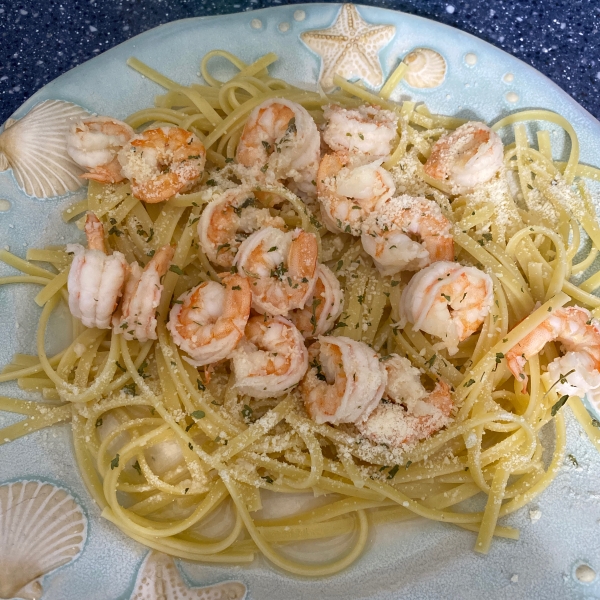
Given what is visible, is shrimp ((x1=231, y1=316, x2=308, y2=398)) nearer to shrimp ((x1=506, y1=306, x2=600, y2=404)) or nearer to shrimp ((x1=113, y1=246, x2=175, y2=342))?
shrimp ((x1=113, y1=246, x2=175, y2=342))

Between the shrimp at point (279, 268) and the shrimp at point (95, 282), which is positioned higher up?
the shrimp at point (279, 268)

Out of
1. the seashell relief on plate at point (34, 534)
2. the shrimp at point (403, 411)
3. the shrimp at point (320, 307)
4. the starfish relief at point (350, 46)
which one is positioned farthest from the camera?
the starfish relief at point (350, 46)

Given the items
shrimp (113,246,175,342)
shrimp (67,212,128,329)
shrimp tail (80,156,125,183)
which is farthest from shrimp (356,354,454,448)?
shrimp tail (80,156,125,183)

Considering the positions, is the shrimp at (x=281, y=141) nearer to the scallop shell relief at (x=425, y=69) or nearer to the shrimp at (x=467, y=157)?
the shrimp at (x=467, y=157)

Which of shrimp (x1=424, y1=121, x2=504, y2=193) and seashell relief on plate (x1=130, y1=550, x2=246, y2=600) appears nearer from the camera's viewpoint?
seashell relief on plate (x1=130, y1=550, x2=246, y2=600)

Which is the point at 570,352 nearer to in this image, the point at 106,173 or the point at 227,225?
the point at 227,225

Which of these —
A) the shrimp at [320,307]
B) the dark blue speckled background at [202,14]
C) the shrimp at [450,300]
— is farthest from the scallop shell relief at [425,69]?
the shrimp at [320,307]
